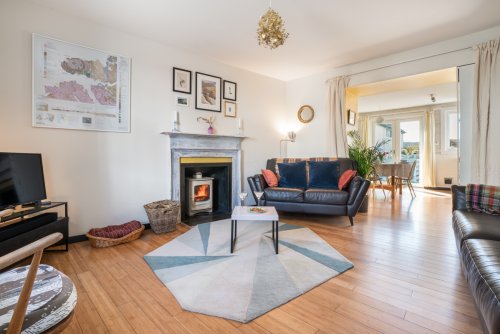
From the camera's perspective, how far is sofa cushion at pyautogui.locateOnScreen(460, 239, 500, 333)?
38.5 inches

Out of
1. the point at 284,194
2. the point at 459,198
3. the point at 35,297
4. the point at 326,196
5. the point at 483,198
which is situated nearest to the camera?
the point at 35,297

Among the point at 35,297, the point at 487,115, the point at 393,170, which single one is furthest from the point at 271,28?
the point at 393,170

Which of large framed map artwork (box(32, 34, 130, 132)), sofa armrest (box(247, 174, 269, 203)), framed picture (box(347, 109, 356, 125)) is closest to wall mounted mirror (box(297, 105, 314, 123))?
framed picture (box(347, 109, 356, 125))

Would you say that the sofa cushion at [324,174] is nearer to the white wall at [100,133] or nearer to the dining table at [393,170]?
the white wall at [100,133]

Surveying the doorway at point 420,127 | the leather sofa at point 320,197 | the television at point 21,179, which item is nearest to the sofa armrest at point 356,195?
the leather sofa at point 320,197

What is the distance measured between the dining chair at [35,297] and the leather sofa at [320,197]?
2.93 meters

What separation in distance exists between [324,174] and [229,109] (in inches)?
75.7

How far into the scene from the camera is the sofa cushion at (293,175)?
3.98 meters

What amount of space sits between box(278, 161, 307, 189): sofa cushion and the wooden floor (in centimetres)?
129

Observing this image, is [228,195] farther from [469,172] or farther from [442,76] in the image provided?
[442,76]

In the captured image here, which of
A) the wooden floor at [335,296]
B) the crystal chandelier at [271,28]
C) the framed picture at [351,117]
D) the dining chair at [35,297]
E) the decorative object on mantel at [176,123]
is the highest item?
the crystal chandelier at [271,28]

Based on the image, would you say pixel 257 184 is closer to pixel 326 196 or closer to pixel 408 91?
pixel 326 196

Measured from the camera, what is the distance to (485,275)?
116 cm

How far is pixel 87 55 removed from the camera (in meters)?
2.83
